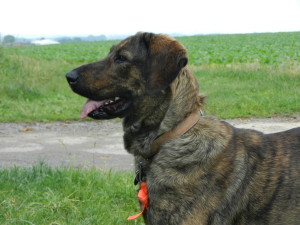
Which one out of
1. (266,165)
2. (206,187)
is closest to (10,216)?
(206,187)

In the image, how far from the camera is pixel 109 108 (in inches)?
140

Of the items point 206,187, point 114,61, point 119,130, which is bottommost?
point 119,130

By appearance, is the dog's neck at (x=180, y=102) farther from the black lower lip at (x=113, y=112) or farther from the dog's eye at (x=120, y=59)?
the dog's eye at (x=120, y=59)

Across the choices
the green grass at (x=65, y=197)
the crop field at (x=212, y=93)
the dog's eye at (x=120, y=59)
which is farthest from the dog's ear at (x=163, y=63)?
the crop field at (x=212, y=93)

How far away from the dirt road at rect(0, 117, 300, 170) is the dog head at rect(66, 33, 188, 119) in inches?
104

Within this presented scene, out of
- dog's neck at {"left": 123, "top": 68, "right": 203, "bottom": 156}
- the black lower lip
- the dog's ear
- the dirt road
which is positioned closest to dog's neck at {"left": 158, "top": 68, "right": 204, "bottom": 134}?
dog's neck at {"left": 123, "top": 68, "right": 203, "bottom": 156}

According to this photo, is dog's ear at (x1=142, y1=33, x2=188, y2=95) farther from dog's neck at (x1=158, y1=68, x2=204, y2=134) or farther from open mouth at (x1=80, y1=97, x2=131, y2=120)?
open mouth at (x1=80, y1=97, x2=131, y2=120)

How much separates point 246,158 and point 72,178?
2669mm

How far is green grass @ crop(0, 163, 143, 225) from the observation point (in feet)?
14.6

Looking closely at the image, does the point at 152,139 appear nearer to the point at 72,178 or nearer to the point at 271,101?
the point at 72,178

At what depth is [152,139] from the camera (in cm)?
344

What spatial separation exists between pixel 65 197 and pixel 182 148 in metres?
1.98

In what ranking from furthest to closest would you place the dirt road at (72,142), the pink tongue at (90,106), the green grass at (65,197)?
the dirt road at (72,142), the green grass at (65,197), the pink tongue at (90,106)

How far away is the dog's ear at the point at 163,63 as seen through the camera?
126 inches
